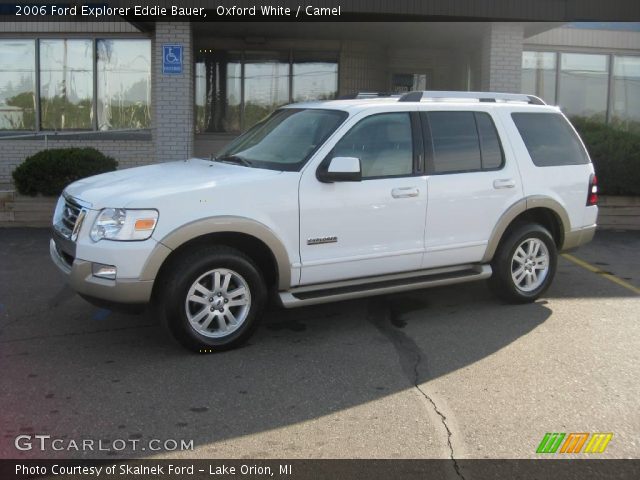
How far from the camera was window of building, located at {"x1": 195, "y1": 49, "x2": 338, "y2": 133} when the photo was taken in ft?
47.4

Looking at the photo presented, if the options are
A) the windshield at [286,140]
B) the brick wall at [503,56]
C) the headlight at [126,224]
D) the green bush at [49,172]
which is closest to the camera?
the headlight at [126,224]

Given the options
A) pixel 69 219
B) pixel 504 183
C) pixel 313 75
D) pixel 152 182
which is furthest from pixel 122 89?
pixel 504 183

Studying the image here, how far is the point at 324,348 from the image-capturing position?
17.7ft

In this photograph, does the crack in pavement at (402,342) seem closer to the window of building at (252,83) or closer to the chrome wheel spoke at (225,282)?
the chrome wheel spoke at (225,282)

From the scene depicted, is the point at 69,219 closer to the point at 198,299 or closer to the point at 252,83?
the point at 198,299

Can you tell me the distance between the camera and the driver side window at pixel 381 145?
5668 millimetres

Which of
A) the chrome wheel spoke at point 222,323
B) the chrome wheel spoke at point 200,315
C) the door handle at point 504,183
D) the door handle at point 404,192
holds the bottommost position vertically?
the chrome wheel spoke at point 222,323

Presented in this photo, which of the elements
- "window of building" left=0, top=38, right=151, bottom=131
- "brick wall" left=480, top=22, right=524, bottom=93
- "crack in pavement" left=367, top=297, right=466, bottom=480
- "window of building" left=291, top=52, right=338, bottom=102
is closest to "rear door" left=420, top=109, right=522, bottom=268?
"crack in pavement" left=367, top=297, right=466, bottom=480

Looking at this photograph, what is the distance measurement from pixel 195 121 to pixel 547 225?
9180mm

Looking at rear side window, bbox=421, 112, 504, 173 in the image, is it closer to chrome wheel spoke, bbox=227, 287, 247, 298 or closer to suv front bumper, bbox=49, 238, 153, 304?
chrome wheel spoke, bbox=227, 287, 247, 298

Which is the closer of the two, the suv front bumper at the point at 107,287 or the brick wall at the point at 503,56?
the suv front bumper at the point at 107,287

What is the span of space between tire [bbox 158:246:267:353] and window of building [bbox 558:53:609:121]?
1239 cm

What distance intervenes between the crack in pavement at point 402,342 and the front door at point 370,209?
0.51 metres

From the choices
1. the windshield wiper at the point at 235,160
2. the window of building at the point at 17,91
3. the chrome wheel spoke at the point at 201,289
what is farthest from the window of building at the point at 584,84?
the chrome wheel spoke at the point at 201,289
